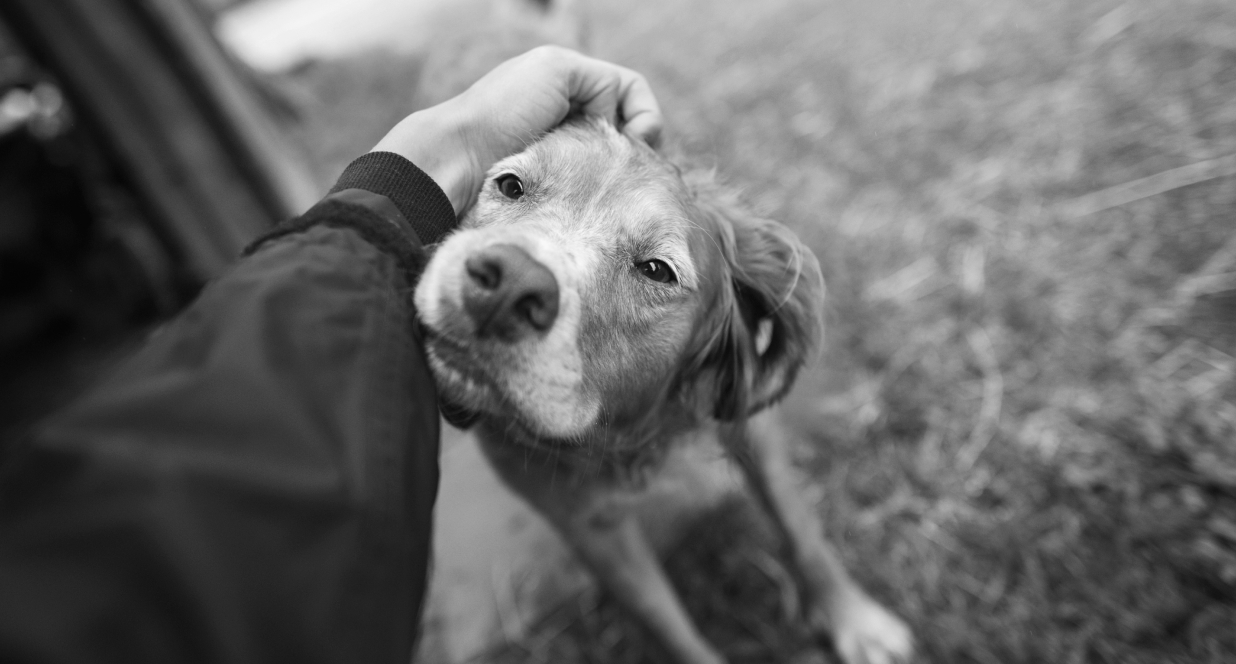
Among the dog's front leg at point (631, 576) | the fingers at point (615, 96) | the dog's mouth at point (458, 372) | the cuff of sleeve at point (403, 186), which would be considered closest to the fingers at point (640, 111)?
the fingers at point (615, 96)

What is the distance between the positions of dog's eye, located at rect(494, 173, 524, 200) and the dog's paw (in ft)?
6.49

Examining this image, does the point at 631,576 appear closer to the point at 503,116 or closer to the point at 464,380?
the point at 464,380

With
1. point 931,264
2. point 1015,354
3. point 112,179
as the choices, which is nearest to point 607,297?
point 1015,354

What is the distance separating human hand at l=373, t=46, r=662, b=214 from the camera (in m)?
1.89

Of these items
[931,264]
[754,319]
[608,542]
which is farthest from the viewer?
[931,264]

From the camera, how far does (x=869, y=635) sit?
92.8 inches

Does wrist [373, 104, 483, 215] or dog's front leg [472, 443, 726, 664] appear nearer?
wrist [373, 104, 483, 215]

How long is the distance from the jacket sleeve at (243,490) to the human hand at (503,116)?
1.96ft

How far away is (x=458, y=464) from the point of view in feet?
12.1

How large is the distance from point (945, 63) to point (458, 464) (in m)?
4.78

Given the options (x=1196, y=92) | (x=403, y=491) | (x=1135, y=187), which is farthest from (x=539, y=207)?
(x=1196, y=92)

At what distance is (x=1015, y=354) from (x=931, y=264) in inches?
31.3

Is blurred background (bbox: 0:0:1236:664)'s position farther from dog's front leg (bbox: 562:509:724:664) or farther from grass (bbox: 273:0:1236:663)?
dog's front leg (bbox: 562:509:724:664)

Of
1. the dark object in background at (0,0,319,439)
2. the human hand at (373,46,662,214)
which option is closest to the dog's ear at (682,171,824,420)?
the human hand at (373,46,662,214)
